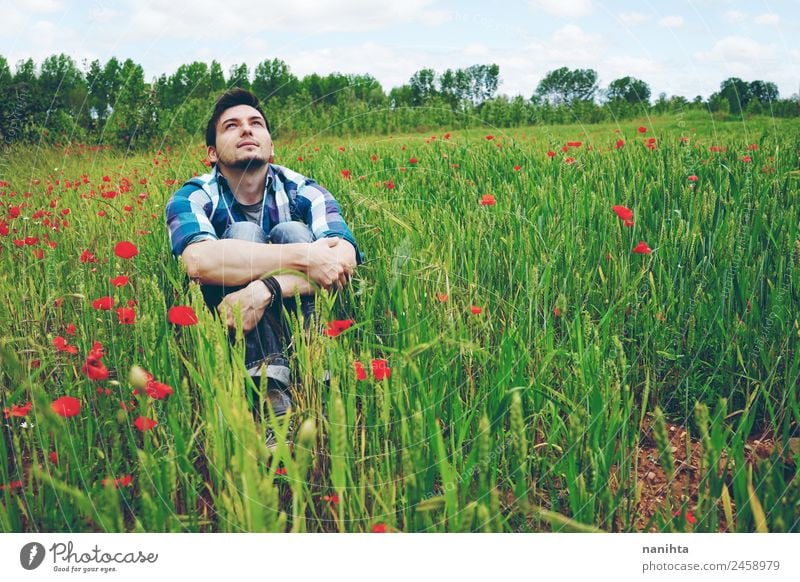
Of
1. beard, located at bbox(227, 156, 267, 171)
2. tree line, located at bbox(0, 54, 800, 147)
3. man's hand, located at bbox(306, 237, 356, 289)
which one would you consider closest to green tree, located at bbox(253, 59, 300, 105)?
tree line, located at bbox(0, 54, 800, 147)

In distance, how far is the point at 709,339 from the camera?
1938 mm

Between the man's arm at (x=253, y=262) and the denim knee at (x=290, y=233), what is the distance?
0.16 m

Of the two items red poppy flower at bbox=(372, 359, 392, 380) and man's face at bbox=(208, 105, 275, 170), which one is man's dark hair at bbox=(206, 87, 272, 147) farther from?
red poppy flower at bbox=(372, 359, 392, 380)

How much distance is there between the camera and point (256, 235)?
7.80 feet

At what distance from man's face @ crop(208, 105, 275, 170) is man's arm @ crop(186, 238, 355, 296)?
0.46 metres

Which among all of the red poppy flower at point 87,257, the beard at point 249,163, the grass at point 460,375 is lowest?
the grass at point 460,375

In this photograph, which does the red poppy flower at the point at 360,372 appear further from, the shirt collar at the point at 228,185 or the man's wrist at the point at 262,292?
the shirt collar at the point at 228,185

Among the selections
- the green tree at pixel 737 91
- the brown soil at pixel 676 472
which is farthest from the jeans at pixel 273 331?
the green tree at pixel 737 91

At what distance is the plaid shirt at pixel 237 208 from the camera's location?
90.1 inches

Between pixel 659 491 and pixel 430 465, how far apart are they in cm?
69

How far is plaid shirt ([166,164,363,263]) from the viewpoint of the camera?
2.29m

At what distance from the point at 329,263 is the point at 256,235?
0.37m

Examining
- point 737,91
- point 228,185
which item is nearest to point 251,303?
point 228,185
